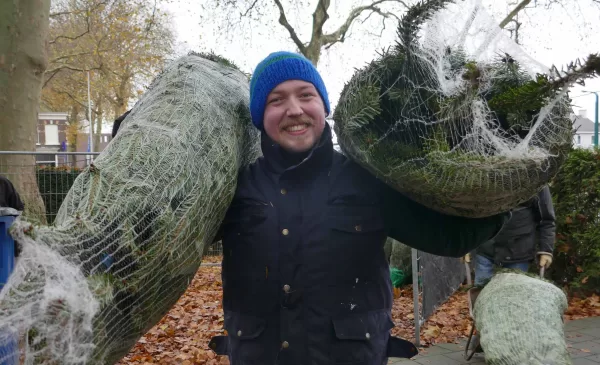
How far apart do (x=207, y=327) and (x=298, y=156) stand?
4552 mm

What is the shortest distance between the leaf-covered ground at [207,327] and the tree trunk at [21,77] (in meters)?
2.39

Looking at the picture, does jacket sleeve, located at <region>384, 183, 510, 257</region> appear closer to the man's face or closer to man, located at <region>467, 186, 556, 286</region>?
the man's face

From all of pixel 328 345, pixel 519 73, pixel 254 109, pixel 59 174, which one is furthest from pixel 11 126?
pixel 519 73

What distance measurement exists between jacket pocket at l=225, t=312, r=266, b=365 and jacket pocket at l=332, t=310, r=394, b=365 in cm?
25

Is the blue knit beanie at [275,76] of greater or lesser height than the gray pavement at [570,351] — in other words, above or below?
above

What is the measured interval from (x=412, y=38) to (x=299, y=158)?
21.9 inches

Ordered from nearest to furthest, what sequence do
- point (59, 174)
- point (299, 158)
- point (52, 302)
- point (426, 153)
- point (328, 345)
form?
1. point (52, 302)
2. point (426, 153)
3. point (328, 345)
4. point (299, 158)
5. point (59, 174)

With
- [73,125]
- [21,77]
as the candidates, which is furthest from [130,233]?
[73,125]

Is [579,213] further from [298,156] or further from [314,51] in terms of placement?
[314,51]

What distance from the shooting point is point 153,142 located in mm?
1447

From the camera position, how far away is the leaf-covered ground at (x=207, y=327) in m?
4.81

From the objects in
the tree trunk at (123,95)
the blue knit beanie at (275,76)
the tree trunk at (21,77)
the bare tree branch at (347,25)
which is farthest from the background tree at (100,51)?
the blue knit beanie at (275,76)

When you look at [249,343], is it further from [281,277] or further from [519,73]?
[519,73]

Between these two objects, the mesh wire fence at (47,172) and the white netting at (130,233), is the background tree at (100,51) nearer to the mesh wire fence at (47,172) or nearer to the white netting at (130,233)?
the mesh wire fence at (47,172)
